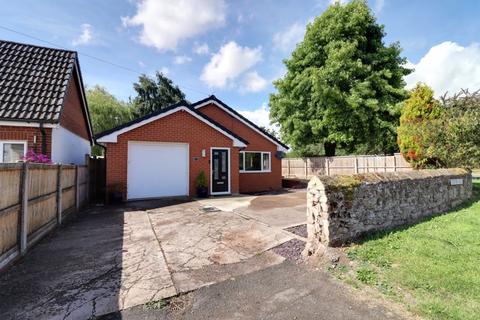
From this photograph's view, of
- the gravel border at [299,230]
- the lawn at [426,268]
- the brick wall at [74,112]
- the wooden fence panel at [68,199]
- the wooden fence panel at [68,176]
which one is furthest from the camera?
the brick wall at [74,112]

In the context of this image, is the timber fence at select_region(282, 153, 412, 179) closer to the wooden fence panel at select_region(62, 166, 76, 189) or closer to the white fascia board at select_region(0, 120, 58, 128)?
the wooden fence panel at select_region(62, 166, 76, 189)

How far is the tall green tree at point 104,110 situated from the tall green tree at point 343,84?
16.7 meters

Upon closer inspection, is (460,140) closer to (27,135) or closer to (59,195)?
(59,195)

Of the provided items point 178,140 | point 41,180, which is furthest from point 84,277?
point 178,140

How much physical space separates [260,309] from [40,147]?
8.85 meters

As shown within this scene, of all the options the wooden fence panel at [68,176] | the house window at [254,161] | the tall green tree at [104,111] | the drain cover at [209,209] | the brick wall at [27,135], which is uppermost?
the tall green tree at [104,111]

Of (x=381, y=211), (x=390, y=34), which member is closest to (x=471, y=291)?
(x=381, y=211)

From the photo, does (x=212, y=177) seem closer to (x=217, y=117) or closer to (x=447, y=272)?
(x=217, y=117)

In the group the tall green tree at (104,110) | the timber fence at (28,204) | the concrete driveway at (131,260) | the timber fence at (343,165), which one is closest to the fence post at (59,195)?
the timber fence at (28,204)

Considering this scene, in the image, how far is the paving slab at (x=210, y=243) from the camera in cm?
396

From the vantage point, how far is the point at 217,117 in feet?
52.1

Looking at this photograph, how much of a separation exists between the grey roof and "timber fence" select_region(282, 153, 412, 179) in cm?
1253

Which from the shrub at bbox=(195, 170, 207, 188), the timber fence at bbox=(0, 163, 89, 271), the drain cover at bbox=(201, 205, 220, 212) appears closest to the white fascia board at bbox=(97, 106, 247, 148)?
the shrub at bbox=(195, 170, 207, 188)

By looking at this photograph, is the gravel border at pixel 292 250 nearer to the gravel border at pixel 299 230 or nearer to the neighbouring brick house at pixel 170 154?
the gravel border at pixel 299 230
